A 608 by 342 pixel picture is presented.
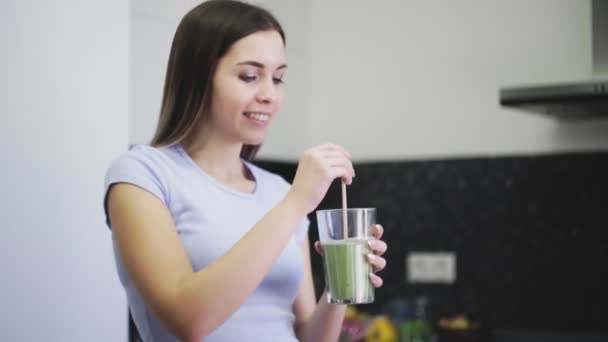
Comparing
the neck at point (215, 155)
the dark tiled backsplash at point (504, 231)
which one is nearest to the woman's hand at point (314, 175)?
the neck at point (215, 155)

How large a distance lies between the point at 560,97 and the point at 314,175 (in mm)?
1368

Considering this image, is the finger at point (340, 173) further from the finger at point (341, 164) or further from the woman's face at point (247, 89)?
the woman's face at point (247, 89)

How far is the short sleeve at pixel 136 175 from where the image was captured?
1.04 metres

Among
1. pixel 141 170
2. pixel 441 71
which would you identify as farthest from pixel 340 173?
pixel 441 71

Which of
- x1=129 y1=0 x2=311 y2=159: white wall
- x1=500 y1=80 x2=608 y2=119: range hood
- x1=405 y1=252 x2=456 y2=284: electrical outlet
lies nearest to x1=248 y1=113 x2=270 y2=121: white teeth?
x1=129 y1=0 x2=311 y2=159: white wall

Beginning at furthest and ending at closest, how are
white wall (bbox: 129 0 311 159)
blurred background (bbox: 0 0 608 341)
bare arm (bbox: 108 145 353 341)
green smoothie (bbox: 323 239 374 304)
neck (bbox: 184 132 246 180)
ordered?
blurred background (bbox: 0 0 608 341) → white wall (bbox: 129 0 311 159) → neck (bbox: 184 132 246 180) → green smoothie (bbox: 323 239 374 304) → bare arm (bbox: 108 145 353 341)

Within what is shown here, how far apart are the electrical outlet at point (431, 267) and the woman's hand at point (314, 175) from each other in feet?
6.00

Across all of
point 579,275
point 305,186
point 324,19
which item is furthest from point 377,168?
point 305,186

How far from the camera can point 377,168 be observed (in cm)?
295

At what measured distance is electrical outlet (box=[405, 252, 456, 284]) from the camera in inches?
109

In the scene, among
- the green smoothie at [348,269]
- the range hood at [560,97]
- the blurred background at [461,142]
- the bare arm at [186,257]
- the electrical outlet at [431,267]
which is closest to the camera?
the bare arm at [186,257]

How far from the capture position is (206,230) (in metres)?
1.09

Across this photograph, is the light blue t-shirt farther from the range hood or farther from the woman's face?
the range hood

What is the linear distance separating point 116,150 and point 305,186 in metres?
0.40
